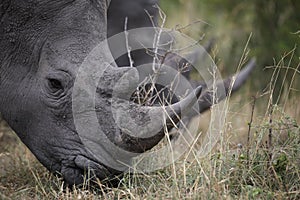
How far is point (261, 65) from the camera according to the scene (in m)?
8.55

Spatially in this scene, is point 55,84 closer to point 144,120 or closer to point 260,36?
point 144,120

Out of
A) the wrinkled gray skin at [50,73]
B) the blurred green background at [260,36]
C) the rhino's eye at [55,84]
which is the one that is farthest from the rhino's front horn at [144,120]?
the blurred green background at [260,36]

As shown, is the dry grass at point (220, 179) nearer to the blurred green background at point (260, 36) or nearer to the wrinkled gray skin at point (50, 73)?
the wrinkled gray skin at point (50, 73)

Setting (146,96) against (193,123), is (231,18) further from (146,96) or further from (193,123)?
(146,96)

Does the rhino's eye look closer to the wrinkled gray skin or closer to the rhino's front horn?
the wrinkled gray skin

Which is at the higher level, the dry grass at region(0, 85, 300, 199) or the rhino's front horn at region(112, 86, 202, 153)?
the rhino's front horn at region(112, 86, 202, 153)

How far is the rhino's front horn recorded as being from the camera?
4117mm

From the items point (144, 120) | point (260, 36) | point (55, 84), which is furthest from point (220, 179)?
point (260, 36)

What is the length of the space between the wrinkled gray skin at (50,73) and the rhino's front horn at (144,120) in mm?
135

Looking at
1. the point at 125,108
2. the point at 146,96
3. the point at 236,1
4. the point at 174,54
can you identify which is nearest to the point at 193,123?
the point at 174,54

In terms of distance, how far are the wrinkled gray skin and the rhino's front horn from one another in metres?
Answer: 0.14

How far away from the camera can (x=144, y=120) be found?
413 cm

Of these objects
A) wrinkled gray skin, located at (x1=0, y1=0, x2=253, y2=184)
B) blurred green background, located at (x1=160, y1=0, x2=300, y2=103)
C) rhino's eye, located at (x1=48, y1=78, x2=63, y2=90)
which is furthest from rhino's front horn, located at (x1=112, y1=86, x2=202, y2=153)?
blurred green background, located at (x1=160, y1=0, x2=300, y2=103)

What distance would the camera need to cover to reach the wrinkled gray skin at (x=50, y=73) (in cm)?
440
